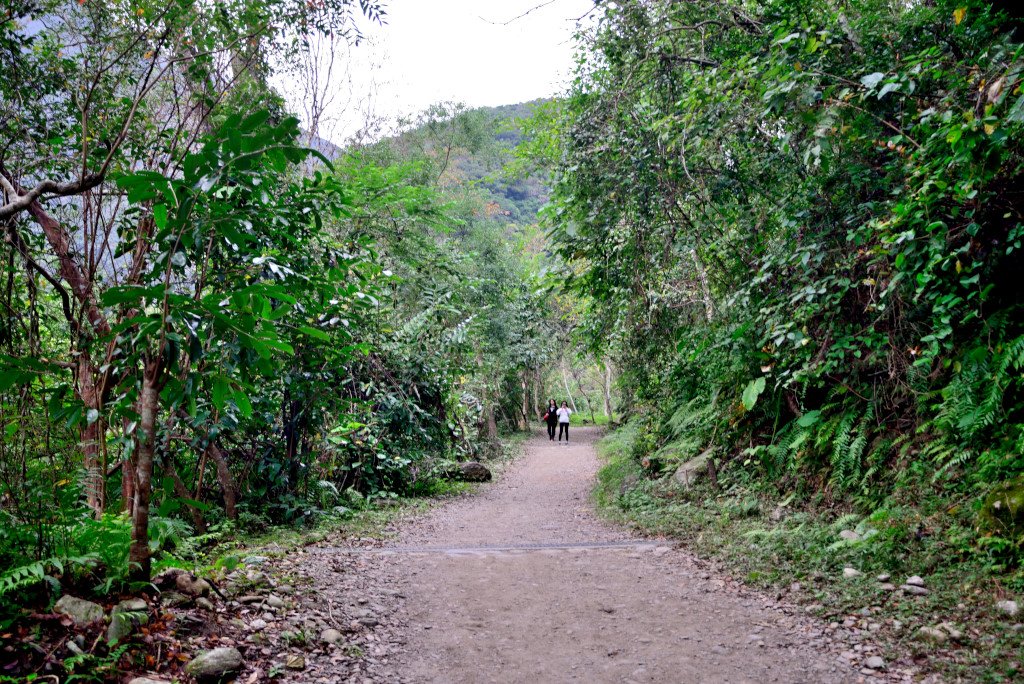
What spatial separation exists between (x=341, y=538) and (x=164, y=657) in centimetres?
480

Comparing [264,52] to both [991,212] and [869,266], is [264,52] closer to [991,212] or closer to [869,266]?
[869,266]

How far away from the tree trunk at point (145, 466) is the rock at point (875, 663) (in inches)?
173

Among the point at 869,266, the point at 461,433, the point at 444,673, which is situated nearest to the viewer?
the point at 444,673

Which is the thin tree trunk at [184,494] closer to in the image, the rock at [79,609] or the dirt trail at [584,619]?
the dirt trail at [584,619]

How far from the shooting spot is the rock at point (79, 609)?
347 centimetres

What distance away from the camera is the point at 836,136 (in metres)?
6.57

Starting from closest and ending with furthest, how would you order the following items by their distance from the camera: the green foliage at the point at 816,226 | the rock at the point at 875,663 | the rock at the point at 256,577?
the rock at the point at 875,663
the rock at the point at 256,577
the green foliage at the point at 816,226

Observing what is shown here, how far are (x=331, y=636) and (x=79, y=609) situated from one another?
1540mm

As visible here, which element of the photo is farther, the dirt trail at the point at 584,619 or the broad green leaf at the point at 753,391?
the broad green leaf at the point at 753,391

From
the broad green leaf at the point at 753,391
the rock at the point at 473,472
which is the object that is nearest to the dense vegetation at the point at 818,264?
the broad green leaf at the point at 753,391

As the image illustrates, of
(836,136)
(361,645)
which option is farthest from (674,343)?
(361,645)

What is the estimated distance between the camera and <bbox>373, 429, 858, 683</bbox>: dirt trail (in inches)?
163

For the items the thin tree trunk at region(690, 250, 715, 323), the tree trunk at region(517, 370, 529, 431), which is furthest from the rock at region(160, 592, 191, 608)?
the tree trunk at region(517, 370, 529, 431)

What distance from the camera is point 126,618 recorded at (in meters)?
3.59
